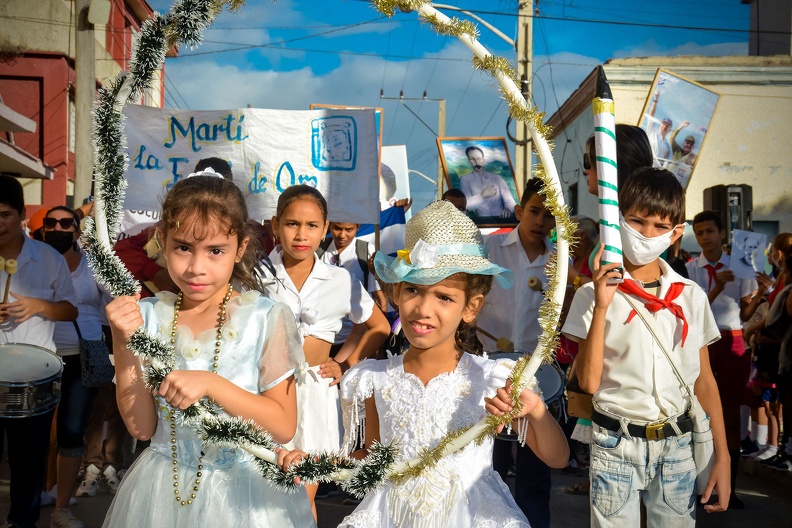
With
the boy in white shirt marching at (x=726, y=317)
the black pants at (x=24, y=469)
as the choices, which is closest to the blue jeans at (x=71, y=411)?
the black pants at (x=24, y=469)

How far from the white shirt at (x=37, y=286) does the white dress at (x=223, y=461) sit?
2.77 metres

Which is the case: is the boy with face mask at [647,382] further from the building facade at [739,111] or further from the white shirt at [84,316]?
the building facade at [739,111]

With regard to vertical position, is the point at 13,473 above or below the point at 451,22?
below

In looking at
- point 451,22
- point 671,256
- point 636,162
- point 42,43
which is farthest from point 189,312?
point 42,43

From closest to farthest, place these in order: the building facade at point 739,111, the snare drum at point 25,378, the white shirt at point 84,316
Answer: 1. the snare drum at point 25,378
2. the white shirt at point 84,316
3. the building facade at point 739,111

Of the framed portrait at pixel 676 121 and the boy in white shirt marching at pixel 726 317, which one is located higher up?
the framed portrait at pixel 676 121

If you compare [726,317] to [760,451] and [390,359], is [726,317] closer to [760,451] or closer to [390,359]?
Answer: [760,451]

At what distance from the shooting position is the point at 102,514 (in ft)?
20.8

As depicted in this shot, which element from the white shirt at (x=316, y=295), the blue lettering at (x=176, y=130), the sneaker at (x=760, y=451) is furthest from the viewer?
the sneaker at (x=760, y=451)

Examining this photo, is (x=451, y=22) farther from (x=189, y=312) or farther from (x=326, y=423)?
(x=326, y=423)

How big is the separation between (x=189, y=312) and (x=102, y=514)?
13.0ft

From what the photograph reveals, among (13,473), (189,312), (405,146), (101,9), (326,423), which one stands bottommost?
(13,473)

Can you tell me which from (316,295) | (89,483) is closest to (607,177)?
(316,295)

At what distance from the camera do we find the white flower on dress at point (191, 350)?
2963mm
